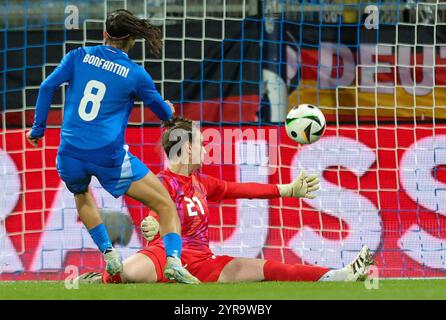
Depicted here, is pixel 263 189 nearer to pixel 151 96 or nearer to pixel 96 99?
pixel 151 96

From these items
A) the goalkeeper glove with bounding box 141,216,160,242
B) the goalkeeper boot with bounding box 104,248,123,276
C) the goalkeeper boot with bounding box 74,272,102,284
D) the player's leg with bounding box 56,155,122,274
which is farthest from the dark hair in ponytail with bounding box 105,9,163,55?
the goalkeeper boot with bounding box 74,272,102,284

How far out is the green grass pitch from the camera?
5.76m

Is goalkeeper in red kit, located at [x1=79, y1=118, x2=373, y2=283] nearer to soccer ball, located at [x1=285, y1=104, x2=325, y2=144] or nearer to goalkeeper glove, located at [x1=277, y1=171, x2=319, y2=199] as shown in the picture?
goalkeeper glove, located at [x1=277, y1=171, x2=319, y2=199]

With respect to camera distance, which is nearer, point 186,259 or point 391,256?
point 186,259

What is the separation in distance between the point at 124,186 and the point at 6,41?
396 cm

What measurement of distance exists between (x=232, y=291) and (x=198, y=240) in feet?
3.43

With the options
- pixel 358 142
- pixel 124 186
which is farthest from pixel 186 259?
pixel 358 142

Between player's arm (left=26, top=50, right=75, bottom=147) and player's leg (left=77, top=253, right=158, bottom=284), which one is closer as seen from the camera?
player's arm (left=26, top=50, right=75, bottom=147)

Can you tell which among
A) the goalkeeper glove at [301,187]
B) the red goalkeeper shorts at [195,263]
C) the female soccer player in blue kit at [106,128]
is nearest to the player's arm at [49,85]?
the female soccer player in blue kit at [106,128]

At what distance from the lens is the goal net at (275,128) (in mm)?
9320

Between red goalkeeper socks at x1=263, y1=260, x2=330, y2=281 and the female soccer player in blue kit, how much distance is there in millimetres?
678
